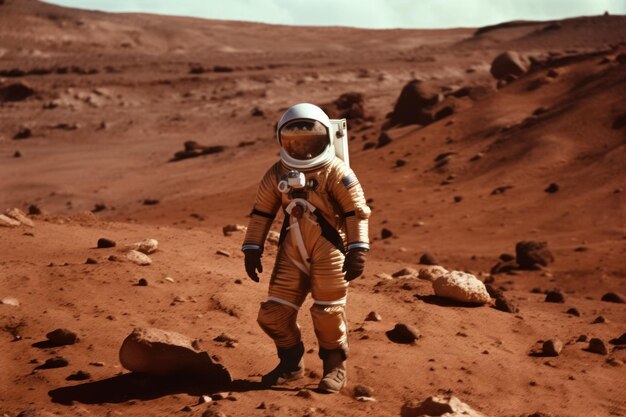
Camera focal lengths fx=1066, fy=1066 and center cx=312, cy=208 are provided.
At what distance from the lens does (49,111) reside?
123 ft

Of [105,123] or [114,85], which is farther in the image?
[114,85]

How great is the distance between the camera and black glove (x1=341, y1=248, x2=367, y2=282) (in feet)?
21.4

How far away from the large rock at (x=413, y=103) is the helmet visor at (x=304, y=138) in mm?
Result: 19166

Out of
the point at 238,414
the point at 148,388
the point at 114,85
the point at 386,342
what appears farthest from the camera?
the point at 114,85

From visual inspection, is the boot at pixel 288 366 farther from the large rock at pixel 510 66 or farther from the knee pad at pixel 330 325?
the large rock at pixel 510 66

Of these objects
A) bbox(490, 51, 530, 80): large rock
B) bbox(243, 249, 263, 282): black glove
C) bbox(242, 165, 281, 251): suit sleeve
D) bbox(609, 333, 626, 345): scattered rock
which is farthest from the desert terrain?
bbox(490, 51, 530, 80): large rock

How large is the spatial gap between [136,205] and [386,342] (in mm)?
16996

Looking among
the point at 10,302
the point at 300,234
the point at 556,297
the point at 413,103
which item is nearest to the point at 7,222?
the point at 10,302

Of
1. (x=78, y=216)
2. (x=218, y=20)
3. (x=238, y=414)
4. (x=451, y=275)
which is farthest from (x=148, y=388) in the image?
(x=218, y=20)

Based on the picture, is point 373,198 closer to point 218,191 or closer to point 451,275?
point 218,191

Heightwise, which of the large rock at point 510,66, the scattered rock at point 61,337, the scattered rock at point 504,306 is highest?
the large rock at point 510,66

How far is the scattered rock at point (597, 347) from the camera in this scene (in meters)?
8.52

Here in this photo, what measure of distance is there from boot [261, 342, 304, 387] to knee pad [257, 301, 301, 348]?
0.16 ft

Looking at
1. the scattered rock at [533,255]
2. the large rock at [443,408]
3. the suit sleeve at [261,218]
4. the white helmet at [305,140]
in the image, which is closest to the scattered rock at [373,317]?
the suit sleeve at [261,218]
